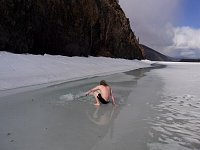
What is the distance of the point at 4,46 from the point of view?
854 inches

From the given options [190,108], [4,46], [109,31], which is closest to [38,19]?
[4,46]

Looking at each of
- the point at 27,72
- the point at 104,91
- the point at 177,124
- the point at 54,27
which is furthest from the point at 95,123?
the point at 54,27

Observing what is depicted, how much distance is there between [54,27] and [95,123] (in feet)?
79.8

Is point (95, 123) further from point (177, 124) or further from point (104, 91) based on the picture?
point (104, 91)

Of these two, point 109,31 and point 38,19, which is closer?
point 38,19

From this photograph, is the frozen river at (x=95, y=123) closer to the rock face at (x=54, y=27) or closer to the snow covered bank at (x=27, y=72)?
the snow covered bank at (x=27, y=72)

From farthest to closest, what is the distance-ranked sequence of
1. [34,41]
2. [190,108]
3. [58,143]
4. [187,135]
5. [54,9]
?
[54,9] → [34,41] → [190,108] → [187,135] → [58,143]

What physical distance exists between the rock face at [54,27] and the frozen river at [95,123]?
12595mm

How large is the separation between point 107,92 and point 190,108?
2793 millimetres

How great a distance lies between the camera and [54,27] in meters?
30.8

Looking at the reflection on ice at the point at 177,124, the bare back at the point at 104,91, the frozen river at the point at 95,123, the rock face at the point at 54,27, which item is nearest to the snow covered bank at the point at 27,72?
the frozen river at the point at 95,123

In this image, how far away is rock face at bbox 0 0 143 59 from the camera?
2312cm

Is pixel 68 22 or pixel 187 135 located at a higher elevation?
pixel 68 22

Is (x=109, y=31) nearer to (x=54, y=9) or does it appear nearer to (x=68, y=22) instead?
(x=68, y=22)
